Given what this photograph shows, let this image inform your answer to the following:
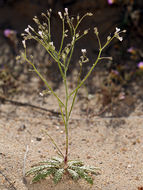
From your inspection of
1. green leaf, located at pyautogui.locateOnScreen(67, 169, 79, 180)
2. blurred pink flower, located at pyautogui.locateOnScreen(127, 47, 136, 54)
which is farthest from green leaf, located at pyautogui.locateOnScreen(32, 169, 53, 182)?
blurred pink flower, located at pyautogui.locateOnScreen(127, 47, 136, 54)

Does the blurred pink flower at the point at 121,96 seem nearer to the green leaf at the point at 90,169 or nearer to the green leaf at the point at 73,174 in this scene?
the green leaf at the point at 90,169

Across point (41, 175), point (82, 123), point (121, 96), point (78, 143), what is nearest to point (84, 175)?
point (41, 175)

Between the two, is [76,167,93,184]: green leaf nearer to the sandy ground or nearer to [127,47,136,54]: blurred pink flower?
the sandy ground

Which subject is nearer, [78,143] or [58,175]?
[58,175]

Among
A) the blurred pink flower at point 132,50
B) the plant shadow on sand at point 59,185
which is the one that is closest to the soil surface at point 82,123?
the plant shadow on sand at point 59,185

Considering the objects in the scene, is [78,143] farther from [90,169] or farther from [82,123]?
[90,169]
